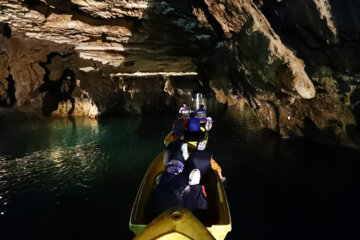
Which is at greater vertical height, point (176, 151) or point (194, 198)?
point (176, 151)

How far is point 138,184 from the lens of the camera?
391 inches

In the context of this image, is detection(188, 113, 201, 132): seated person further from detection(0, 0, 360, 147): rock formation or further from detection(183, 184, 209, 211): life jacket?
detection(183, 184, 209, 211): life jacket

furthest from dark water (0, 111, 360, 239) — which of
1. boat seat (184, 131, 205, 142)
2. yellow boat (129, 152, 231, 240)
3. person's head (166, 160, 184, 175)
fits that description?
person's head (166, 160, 184, 175)

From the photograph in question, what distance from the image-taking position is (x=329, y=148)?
14422 millimetres

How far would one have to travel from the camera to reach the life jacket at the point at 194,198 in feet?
17.0

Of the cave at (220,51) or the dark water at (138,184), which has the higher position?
the cave at (220,51)

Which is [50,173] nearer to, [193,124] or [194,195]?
[193,124]

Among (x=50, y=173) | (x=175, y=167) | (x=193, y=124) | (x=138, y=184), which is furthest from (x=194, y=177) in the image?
(x=50, y=173)

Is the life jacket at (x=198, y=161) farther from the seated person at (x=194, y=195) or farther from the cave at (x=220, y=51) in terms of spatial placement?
the cave at (x=220, y=51)

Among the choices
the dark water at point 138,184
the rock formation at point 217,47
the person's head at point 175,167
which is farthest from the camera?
the rock formation at point 217,47

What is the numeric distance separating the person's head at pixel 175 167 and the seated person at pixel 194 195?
1.68 ft

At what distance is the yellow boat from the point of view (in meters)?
3.60

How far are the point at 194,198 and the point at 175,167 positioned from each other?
0.93 m

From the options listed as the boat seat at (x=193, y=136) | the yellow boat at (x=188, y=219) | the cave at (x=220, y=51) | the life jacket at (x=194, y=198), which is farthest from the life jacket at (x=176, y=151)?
the cave at (x=220, y=51)
